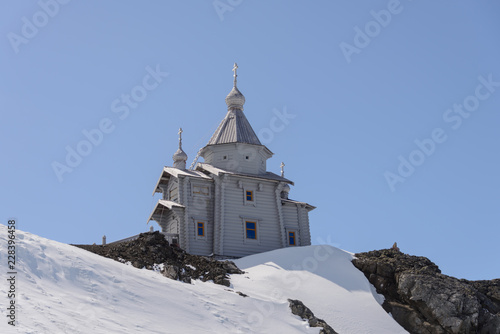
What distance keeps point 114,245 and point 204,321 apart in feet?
35.2

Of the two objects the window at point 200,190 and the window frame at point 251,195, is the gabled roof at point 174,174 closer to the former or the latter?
the window at point 200,190

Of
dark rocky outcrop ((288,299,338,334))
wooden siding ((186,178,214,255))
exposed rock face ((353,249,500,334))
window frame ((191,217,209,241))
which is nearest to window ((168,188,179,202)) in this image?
wooden siding ((186,178,214,255))

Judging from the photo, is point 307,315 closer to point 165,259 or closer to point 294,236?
point 165,259

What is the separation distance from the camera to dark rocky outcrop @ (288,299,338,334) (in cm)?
2862

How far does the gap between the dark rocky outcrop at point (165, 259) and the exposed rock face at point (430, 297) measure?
8535 millimetres

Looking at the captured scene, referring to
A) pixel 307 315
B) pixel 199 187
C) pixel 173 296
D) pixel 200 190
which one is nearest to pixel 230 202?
pixel 200 190

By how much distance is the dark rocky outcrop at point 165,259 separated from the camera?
102 ft

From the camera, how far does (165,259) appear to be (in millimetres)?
32375

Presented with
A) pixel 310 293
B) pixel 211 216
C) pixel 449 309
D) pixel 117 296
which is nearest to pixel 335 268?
pixel 310 293

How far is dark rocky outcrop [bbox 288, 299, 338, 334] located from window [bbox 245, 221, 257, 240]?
38.1 feet

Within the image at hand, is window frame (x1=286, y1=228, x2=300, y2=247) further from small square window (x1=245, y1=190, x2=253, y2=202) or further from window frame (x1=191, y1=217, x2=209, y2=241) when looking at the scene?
window frame (x1=191, y1=217, x2=209, y2=241)

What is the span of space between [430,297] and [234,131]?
18.3m

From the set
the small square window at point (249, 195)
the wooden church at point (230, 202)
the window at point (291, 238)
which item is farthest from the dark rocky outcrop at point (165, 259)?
the window at point (291, 238)

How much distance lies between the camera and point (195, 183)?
42.1m
